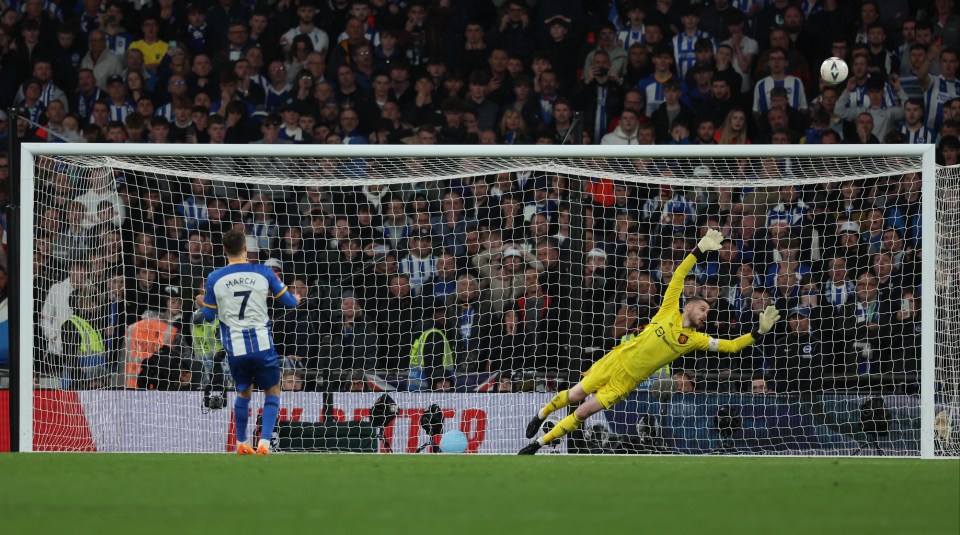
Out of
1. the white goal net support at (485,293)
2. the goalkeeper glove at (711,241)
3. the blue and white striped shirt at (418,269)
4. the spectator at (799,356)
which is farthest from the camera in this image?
the blue and white striped shirt at (418,269)

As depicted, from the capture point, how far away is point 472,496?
18.2 ft

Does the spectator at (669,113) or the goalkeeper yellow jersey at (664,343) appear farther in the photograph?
the spectator at (669,113)

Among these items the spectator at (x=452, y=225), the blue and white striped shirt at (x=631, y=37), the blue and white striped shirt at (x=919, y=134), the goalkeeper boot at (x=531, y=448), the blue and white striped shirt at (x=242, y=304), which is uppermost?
the blue and white striped shirt at (x=631, y=37)

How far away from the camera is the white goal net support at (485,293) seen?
32.2 ft

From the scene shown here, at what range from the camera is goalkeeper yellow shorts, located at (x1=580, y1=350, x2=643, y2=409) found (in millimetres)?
9641

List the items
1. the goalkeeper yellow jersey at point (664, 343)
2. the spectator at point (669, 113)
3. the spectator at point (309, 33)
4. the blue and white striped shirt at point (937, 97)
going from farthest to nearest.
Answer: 1. the spectator at point (309, 33)
2. the blue and white striped shirt at point (937, 97)
3. the spectator at point (669, 113)
4. the goalkeeper yellow jersey at point (664, 343)

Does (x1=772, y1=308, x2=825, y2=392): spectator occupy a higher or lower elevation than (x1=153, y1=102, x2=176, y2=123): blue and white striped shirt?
lower

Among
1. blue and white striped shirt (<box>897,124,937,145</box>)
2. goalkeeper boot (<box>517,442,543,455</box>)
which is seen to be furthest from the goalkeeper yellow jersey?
blue and white striped shirt (<box>897,124,937,145</box>)

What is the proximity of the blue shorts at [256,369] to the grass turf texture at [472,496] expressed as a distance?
1279 millimetres

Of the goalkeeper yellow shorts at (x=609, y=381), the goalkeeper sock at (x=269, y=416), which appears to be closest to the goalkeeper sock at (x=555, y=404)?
the goalkeeper yellow shorts at (x=609, y=381)

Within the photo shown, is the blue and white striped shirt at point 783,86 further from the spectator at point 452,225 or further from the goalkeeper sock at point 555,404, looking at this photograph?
the goalkeeper sock at point 555,404

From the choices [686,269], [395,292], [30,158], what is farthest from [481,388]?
[30,158]

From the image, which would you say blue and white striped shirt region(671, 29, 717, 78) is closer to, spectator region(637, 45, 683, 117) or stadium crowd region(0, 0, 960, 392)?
stadium crowd region(0, 0, 960, 392)

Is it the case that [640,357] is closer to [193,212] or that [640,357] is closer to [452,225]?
[452,225]
